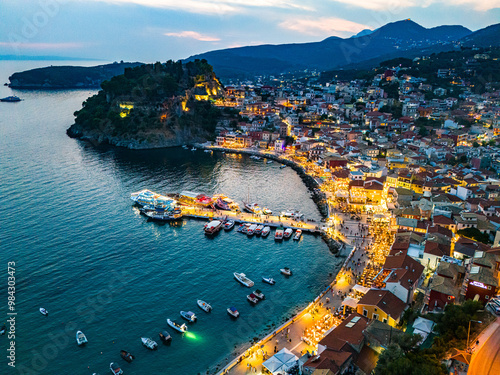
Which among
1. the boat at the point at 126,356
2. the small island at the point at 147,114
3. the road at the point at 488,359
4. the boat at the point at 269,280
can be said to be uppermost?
the small island at the point at 147,114

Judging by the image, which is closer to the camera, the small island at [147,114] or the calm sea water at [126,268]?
the calm sea water at [126,268]

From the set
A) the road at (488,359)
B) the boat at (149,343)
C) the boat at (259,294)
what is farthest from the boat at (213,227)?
the road at (488,359)

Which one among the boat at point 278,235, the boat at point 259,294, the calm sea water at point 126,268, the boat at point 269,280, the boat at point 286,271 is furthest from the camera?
the boat at point 278,235

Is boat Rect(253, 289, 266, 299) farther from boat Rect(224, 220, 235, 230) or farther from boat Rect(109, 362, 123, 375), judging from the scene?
boat Rect(224, 220, 235, 230)

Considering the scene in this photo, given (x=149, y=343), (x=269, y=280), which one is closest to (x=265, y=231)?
(x=269, y=280)

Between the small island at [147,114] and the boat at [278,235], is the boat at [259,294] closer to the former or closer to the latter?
the boat at [278,235]

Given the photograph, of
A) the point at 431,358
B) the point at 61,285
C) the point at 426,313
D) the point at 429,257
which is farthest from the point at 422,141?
the point at 61,285

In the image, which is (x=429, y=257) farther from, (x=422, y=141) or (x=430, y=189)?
(x=422, y=141)
